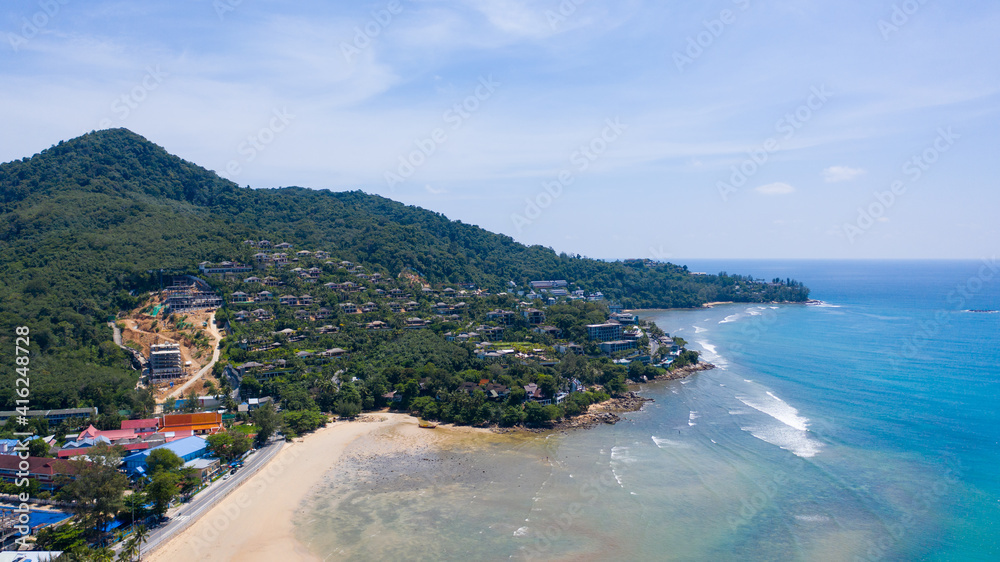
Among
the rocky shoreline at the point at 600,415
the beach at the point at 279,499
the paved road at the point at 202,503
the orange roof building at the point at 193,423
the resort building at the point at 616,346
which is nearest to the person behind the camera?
the paved road at the point at 202,503

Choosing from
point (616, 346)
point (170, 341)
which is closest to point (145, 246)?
point (170, 341)

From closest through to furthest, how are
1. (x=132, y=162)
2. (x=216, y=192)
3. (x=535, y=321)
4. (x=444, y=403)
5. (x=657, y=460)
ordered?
1. (x=657, y=460)
2. (x=444, y=403)
3. (x=535, y=321)
4. (x=132, y=162)
5. (x=216, y=192)

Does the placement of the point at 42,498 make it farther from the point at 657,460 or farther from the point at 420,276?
the point at 420,276

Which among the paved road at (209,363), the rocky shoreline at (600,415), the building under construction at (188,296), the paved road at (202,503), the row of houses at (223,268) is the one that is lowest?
the paved road at (202,503)

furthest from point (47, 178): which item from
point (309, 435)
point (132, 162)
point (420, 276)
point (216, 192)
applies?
point (309, 435)

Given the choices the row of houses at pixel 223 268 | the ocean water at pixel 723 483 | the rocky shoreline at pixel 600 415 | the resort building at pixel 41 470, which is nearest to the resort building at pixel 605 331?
the ocean water at pixel 723 483

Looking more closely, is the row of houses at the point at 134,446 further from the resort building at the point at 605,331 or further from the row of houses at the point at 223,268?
the resort building at the point at 605,331

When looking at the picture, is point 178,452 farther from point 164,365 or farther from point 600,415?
point 600,415
